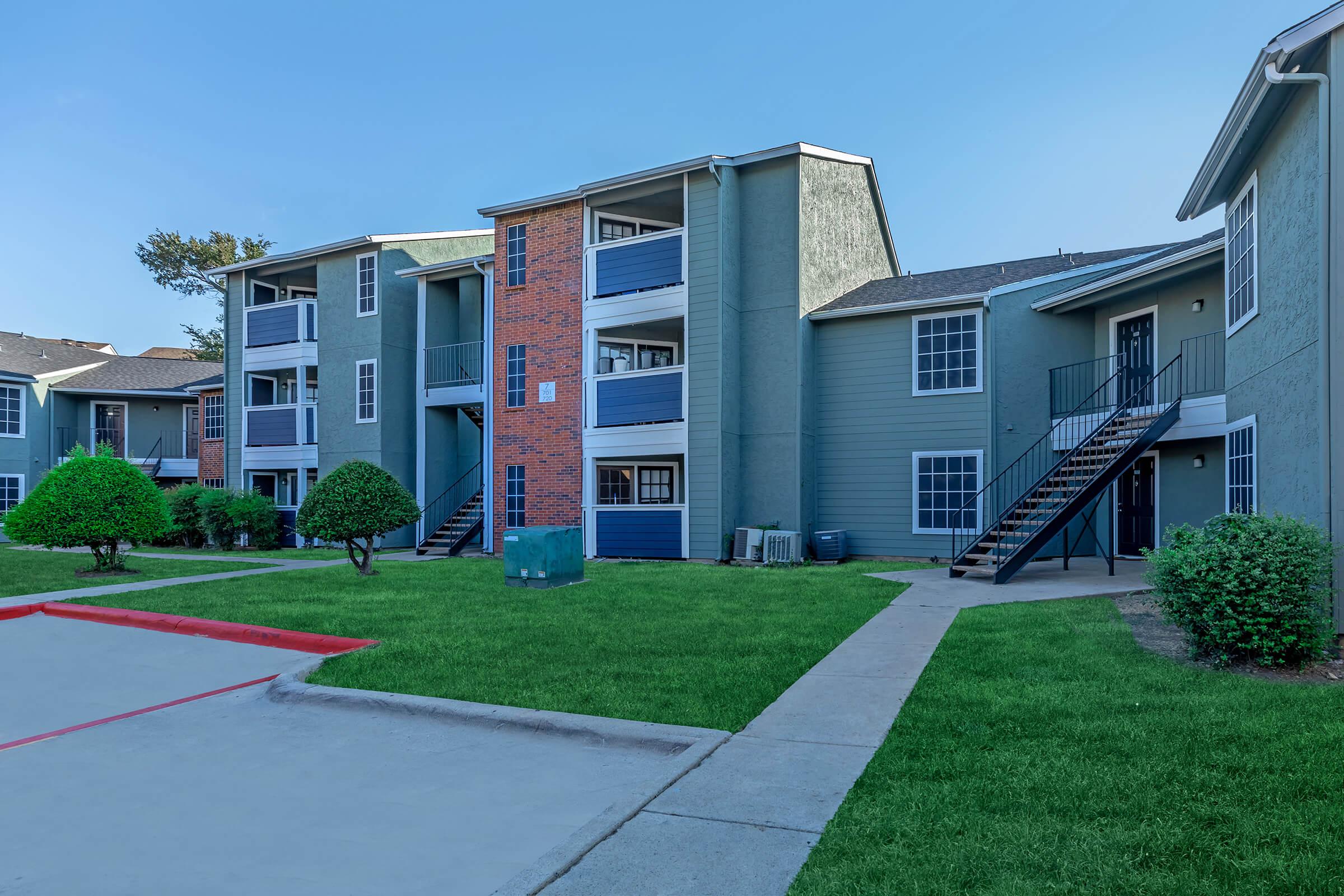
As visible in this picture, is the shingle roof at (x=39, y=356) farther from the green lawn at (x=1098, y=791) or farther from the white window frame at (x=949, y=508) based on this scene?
the green lawn at (x=1098, y=791)

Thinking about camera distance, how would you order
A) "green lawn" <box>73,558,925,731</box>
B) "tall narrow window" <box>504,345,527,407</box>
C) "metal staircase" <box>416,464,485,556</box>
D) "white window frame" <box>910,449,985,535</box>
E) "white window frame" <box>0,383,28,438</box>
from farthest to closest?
"white window frame" <box>0,383,28,438</box> → "metal staircase" <box>416,464,485,556</box> → "tall narrow window" <box>504,345,527,407</box> → "white window frame" <box>910,449,985,535</box> → "green lawn" <box>73,558,925,731</box>

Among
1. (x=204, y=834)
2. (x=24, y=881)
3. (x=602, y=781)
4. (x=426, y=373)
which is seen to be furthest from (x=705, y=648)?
(x=426, y=373)

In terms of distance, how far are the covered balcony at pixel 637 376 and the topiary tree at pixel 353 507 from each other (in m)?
5.30

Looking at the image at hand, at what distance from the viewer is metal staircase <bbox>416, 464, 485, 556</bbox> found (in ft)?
66.8

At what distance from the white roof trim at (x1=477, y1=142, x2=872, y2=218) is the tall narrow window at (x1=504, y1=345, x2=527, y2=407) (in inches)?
133

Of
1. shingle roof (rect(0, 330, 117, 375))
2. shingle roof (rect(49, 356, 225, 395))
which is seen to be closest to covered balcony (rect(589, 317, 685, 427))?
shingle roof (rect(49, 356, 225, 395))

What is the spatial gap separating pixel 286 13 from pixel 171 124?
9410mm

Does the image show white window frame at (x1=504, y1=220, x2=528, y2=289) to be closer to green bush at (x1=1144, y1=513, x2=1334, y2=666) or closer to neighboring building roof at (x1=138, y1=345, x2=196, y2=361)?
green bush at (x1=1144, y1=513, x2=1334, y2=666)

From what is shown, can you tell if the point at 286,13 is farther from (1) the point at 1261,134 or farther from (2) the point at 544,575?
(1) the point at 1261,134

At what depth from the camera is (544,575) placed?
1268cm

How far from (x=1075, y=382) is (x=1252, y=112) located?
881 centimetres

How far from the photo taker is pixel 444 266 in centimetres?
2198

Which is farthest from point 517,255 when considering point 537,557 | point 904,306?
point 537,557

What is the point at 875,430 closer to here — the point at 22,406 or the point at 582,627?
the point at 582,627
